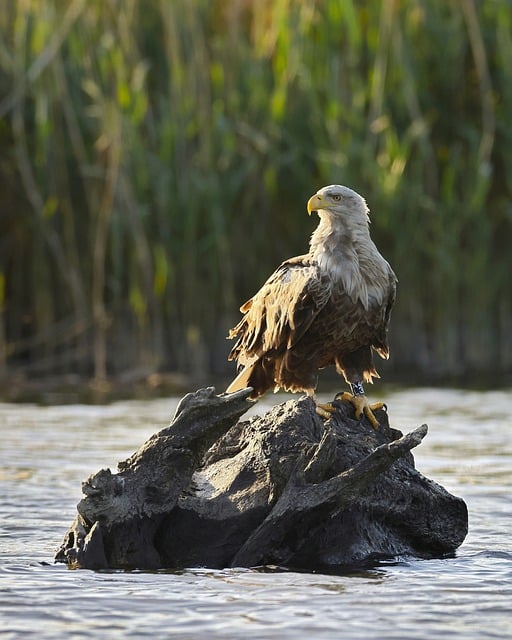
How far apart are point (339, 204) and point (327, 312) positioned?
0.56 m

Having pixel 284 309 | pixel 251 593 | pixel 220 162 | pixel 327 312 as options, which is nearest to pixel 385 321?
pixel 327 312

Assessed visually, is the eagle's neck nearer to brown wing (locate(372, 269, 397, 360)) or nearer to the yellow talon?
brown wing (locate(372, 269, 397, 360))

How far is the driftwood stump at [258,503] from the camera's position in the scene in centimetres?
509

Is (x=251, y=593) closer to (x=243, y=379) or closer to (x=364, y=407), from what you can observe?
(x=364, y=407)

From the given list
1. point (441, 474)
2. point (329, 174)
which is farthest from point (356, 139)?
point (441, 474)

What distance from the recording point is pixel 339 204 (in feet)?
20.6

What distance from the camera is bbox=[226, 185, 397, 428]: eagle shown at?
6.04 meters

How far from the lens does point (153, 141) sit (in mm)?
10711

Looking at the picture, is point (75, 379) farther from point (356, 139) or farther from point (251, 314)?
point (251, 314)

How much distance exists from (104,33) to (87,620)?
721 cm

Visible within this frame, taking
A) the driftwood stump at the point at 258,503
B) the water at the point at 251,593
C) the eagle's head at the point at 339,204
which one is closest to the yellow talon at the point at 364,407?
the driftwood stump at the point at 258,503

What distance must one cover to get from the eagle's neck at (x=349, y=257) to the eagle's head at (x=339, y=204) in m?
0.03

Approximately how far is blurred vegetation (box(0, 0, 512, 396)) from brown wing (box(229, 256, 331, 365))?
4.00 metres

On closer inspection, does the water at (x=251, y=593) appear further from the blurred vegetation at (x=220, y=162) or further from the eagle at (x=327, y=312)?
the blurred vegetation at (x=220, y=162)
